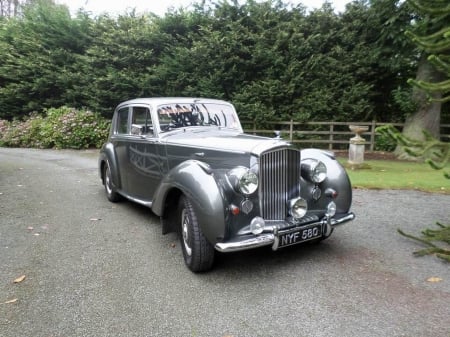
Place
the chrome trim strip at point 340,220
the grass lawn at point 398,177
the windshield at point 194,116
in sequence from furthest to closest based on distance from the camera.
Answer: the grass lawn at point 398,177
the windshield at point 194,116
the chrome trim strip at point 340,220

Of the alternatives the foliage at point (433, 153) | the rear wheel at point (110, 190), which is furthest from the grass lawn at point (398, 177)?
the rear wheel at point (110, 190)

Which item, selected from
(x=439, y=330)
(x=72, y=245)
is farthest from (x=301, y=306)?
(x=72, y=245)

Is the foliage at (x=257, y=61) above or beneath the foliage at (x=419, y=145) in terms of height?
above

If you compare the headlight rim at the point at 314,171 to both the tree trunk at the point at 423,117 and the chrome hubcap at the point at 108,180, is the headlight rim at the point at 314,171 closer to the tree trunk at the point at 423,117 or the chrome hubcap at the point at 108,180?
the chrome hubcap at the point at 108,180

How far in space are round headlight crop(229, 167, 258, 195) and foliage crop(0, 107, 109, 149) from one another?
11985mm

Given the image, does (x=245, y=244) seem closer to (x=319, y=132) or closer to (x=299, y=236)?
(x=299, y=236)

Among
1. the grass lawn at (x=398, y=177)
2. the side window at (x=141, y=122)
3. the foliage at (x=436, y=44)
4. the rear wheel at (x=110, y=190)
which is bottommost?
the grass lawn at (x=398, y=177)

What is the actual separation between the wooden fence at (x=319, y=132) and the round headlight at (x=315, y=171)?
9.05m

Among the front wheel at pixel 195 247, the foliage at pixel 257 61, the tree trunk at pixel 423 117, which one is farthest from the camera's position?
the foliage at pixel 257 61

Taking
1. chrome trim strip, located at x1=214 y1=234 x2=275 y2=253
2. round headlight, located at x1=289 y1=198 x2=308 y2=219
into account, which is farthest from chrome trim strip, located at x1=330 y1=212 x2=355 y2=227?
chrome trim strip, located at x1=214 y1=234 x2=275 y2=253

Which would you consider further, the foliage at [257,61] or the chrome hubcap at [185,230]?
the foliage at [257,61]

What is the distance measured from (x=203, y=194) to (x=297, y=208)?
1.04 m

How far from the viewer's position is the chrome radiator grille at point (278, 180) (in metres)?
3.42

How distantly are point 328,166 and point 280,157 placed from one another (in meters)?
0.94
